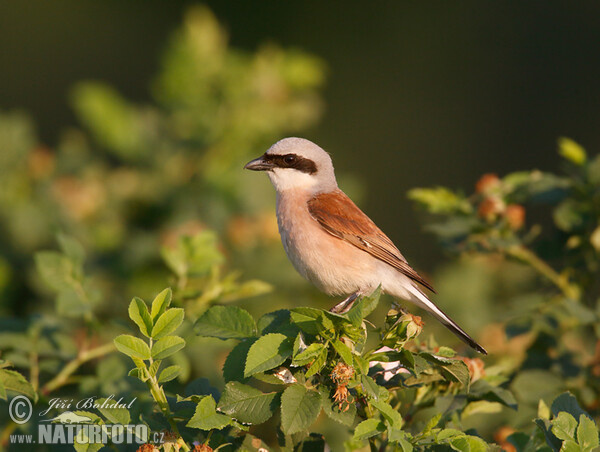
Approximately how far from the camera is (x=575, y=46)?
10062 millimetres

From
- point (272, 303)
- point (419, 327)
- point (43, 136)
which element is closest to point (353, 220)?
point (272, 303)

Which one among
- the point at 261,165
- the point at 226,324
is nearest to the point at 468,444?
the point at 226,324

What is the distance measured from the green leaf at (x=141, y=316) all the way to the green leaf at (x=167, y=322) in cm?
2

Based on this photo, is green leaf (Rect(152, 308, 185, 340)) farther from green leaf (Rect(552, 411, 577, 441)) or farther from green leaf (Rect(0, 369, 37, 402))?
green leaf (Rect(552, 411, 577, 441))

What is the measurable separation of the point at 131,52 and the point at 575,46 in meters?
6.55

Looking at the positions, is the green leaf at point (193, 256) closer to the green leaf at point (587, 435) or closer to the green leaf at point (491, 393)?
the green leaf at point (491, 393)

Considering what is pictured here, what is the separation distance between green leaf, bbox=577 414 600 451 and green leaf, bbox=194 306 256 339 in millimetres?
813

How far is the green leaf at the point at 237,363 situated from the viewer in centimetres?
177

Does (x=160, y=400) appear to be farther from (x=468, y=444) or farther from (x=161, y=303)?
(x=468, y=444)

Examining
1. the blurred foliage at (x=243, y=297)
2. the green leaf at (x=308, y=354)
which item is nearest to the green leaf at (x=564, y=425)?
the blurred foliage at (x=243, y=297)

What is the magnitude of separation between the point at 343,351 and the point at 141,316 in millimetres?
486

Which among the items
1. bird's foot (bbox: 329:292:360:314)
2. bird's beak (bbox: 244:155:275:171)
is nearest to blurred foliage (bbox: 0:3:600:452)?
bird's foot (bbox: 329:292:360:314)

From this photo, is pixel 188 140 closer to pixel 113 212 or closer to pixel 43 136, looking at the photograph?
pixel 113 212

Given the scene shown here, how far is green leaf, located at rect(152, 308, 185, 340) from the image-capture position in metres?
1.69
